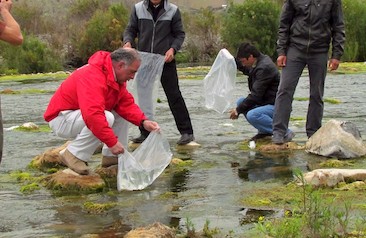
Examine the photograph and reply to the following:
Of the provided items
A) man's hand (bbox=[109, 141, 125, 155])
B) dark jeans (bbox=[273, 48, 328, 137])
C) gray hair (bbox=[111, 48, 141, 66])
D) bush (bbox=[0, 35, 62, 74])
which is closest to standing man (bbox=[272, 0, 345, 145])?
dark jeans (bbox=[273, 48, 328, 137])

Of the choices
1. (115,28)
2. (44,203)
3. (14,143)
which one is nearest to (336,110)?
(14,143)

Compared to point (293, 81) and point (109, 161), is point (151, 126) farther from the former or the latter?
point (293, 81)

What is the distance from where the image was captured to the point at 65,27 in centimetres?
6303

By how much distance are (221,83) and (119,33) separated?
44.2 meters

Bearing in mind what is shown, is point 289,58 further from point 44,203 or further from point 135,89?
point 44,203

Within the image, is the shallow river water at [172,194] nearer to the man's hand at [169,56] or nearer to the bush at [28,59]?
the man's hand at [169,56]

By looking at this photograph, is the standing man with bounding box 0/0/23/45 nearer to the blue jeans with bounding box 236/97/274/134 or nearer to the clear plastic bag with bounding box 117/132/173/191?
the clear plastic bag with bounding box 117/132/173/191

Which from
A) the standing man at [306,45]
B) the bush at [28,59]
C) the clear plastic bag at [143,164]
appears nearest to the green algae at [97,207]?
the clear plastic bag at [143,164]

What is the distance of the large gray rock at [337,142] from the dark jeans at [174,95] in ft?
5.22

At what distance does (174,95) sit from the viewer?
890cm

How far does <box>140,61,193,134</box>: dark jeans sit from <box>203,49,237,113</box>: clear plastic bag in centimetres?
78

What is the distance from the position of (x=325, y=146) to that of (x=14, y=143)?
13.1 feet

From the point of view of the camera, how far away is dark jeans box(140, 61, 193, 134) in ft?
29.0

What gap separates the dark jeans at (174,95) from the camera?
8828mm
